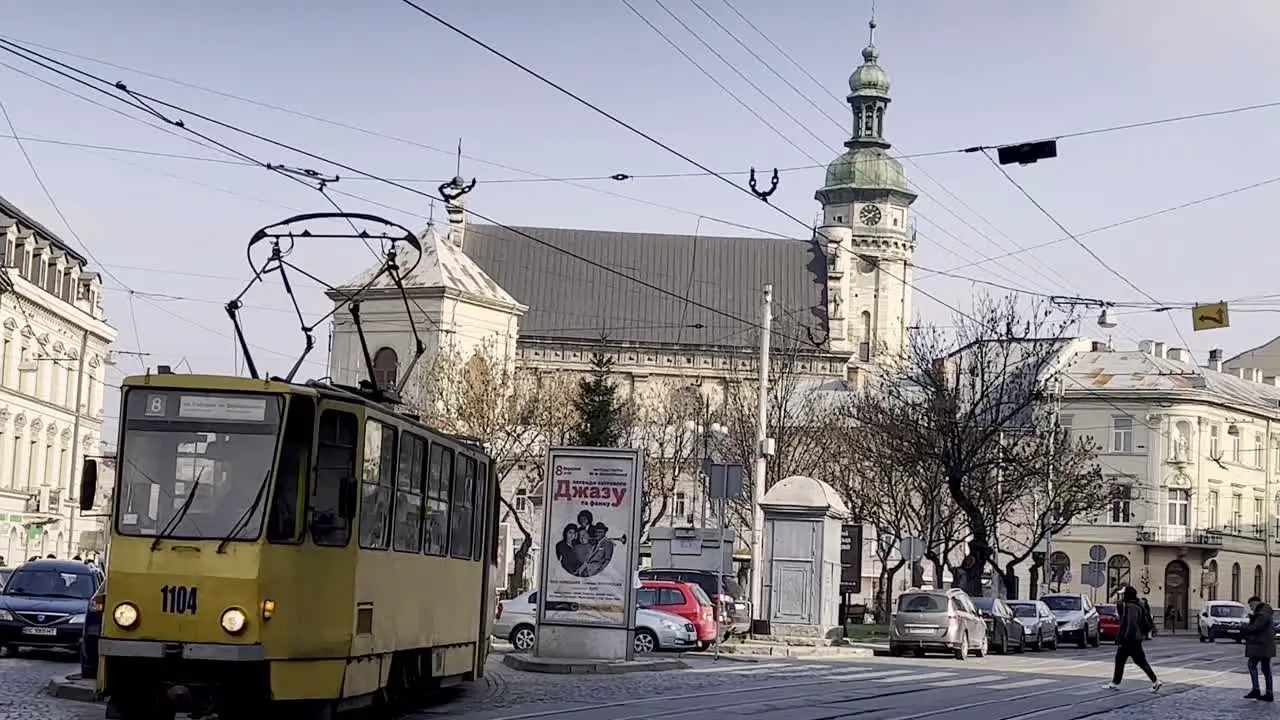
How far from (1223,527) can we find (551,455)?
74936 millimetres

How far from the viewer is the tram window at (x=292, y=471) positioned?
15.4 metres

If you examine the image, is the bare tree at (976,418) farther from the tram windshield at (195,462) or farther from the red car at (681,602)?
the tram windshield at (195,462)

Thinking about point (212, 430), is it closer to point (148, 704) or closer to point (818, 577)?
point (148, 704)

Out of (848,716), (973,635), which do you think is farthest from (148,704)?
(973,635)

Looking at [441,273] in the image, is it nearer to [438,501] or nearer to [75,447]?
[75,447]

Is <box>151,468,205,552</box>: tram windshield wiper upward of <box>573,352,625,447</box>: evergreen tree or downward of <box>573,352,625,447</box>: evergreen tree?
downward

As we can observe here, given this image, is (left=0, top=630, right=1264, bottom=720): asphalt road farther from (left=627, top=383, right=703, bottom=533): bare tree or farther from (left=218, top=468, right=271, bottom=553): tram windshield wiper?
(left=627, top=383, right=703, bottom=533): bare tree

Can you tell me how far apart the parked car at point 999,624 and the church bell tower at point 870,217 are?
7837 cm

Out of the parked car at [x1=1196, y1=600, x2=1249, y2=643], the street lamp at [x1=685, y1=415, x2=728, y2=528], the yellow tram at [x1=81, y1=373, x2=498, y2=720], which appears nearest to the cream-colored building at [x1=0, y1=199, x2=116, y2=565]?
the street lamp at [x1=685, y1=415, x2=728, y2=528]

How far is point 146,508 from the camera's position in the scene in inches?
606

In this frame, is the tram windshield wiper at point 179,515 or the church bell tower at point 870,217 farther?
the church bell tower at point 870,217

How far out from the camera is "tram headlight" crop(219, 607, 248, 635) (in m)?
15.0

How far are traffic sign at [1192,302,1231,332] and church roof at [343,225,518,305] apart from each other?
65.2 metres

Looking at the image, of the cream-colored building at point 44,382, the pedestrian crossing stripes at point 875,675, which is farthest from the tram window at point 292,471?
the cream-colored building at point 44,382
